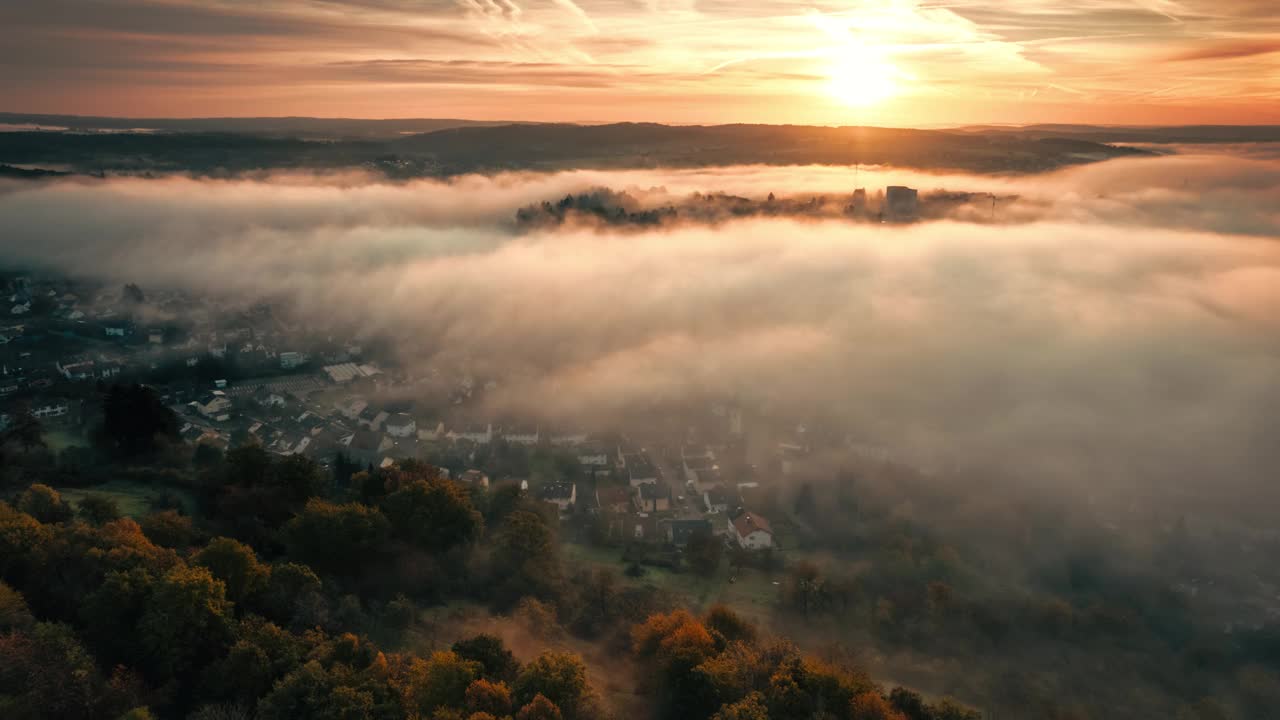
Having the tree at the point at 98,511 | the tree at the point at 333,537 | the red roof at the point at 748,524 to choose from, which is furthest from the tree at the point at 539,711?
the red roof at the point at 748,524

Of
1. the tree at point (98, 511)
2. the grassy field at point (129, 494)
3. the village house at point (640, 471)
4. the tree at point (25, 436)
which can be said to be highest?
the tree at point (98, 511)

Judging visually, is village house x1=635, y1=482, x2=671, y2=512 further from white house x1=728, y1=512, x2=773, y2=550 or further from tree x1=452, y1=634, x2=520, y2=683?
tree x1=452, y1=634, x2=520, y2=683

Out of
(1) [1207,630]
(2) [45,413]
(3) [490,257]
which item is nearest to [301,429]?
(2) [45,413]

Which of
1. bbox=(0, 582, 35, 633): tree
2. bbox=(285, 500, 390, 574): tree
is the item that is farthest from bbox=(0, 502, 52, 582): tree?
bbox=(285, 500, 390, 574): tree

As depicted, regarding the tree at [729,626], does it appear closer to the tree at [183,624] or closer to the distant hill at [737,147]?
the tree at [183,624]

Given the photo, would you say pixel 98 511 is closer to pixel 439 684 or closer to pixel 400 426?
pixel 439 684

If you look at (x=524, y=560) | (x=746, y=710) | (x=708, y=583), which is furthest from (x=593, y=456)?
(x=746, y=710)
